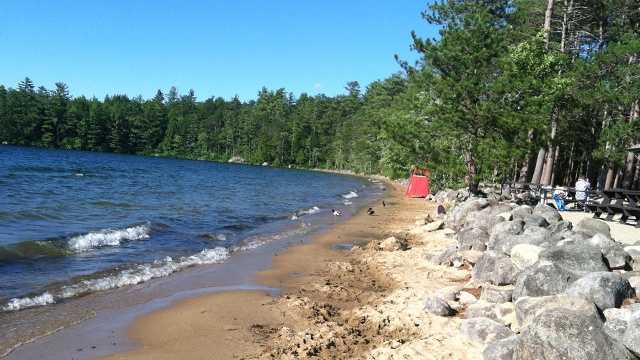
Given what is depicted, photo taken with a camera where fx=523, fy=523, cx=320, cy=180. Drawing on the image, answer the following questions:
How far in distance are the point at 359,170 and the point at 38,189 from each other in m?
78.5

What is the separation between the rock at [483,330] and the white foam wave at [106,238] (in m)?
10.4

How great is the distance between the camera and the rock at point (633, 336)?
18.0 ft

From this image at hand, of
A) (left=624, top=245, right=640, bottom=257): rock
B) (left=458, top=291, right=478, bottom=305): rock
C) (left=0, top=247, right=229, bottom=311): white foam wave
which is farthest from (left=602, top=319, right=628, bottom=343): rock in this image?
(left=0, top=247, right=229, bottom=311): white foam wave

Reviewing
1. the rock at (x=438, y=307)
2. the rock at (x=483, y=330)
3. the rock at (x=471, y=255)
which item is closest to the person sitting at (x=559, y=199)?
the rock at (x=471, y=255)

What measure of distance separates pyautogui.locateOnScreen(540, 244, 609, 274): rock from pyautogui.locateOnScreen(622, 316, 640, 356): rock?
233cm

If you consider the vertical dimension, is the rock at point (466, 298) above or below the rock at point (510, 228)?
below

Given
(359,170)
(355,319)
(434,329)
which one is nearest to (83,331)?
(355,319)

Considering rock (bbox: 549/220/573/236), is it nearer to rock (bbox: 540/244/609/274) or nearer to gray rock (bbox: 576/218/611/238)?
gray rock (bbox: 576/218/611/238)

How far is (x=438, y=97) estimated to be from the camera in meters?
20.6

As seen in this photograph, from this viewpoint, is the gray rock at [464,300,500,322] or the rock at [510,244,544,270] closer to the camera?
the gray rock at [464,300,500,322]

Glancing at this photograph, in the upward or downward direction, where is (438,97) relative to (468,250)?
upward

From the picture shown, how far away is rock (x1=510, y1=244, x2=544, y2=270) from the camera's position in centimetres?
917

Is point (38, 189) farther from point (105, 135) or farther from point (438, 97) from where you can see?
point (105, 135)

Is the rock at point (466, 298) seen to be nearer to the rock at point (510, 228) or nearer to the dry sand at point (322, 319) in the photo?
the dry sand at point (322, 319)
